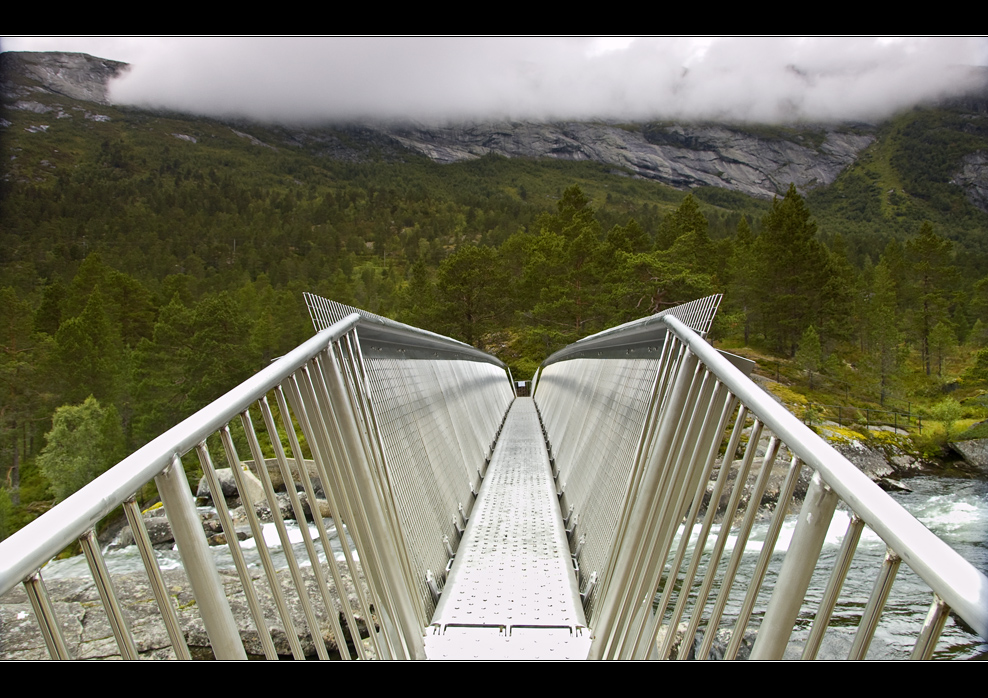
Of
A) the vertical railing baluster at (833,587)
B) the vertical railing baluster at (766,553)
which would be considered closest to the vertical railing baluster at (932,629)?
the vertical railing baluster at (833,587)

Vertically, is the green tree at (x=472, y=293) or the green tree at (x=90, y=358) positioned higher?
the green tree at (x=472, y=293)

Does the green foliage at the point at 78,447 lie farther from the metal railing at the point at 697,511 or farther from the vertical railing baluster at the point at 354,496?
the vertical railing baluster at the point at 354,496

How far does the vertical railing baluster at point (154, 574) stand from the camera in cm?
104

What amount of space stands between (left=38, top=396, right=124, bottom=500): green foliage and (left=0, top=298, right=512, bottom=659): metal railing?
96.6ft

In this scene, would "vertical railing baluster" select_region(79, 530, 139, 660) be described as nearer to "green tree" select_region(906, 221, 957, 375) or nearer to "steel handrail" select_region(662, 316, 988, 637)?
"steel handrail" select_region(662, 316, 988, 637)

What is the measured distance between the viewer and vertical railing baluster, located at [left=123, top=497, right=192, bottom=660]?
1.04m

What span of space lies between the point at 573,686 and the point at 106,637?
24.3 feet

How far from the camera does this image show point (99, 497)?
95 centimetres

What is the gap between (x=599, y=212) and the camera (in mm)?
91875

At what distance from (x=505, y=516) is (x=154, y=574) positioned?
4.60 metres

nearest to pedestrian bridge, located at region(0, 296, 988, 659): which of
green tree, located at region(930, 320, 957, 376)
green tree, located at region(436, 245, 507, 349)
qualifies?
green tree, located at region(436, 245, 507, 349)

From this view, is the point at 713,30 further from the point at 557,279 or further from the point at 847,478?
the point at 557,279

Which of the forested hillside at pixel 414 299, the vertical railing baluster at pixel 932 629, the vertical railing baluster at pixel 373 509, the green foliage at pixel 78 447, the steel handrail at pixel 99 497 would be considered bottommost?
the green foliage at pixel 78 447

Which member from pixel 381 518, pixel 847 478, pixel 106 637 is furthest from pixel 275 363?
pixel 106 637
